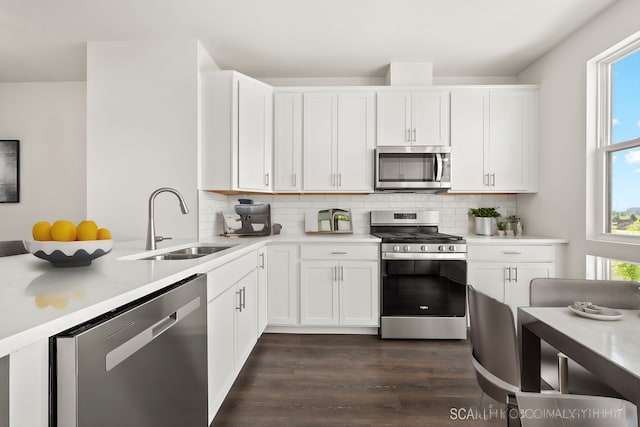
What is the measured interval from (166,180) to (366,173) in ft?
6.28

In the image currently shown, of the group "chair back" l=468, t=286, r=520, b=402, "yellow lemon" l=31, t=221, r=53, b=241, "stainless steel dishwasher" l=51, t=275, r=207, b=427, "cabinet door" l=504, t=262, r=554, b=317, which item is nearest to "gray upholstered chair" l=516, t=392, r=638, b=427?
"chair back" l=468, t=286, r=520, b=402

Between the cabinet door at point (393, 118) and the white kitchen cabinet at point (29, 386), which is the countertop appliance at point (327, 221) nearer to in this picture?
the cabinet door at point (393, 118)

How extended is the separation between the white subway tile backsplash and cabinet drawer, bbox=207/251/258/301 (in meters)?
1.23

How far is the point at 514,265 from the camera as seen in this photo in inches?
130

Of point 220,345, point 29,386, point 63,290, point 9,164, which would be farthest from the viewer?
point 9,164

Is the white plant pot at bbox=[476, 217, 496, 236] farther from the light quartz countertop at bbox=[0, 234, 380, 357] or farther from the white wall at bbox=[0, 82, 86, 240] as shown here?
the white wall at bbox=[0, 82, 86, 240]

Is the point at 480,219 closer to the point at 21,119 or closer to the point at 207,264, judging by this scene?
the point at 207,264

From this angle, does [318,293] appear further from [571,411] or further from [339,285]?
[571,411]

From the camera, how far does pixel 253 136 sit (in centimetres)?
340

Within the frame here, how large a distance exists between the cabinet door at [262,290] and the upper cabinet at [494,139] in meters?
2.12

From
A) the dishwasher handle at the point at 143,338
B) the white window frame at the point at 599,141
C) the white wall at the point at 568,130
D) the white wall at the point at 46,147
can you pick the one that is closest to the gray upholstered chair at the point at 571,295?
the white window frame at the point at 599,141

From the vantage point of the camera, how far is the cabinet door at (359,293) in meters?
3.31

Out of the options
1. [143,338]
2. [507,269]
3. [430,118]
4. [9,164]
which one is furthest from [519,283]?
[9,164]

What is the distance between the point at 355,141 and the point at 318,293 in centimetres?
157
